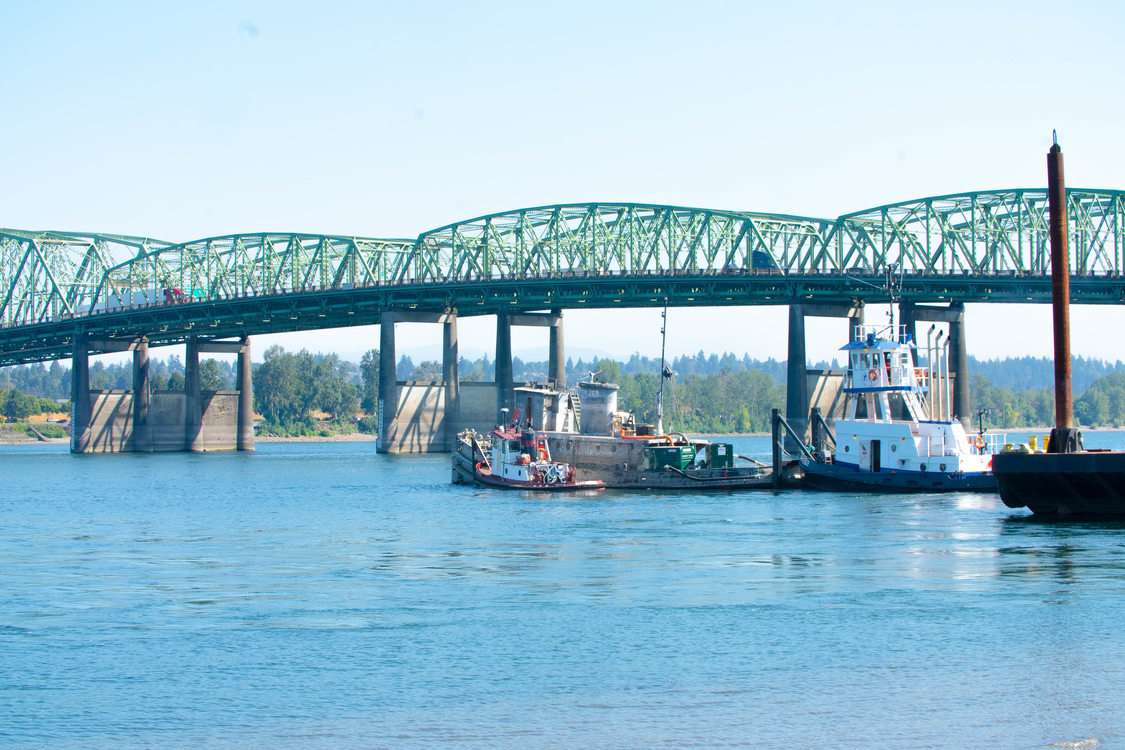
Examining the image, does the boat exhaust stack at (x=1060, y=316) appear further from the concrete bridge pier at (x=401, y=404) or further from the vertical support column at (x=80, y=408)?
the vertical support column at (x=80, y=408)

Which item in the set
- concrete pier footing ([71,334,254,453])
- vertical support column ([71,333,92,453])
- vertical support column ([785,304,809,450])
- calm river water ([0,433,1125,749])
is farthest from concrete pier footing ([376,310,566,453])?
calm river water ([0,433,1125,749])

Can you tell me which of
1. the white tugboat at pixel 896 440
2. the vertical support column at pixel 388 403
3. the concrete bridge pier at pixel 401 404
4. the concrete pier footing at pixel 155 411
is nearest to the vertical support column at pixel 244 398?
the concrete pier footing at pixel 155 411

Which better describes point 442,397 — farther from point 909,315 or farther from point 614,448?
point 614,448

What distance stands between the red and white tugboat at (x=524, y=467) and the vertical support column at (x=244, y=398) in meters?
99.6

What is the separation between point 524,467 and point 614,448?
561 centimetres

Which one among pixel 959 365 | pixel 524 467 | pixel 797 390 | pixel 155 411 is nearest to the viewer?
pixel 524 467

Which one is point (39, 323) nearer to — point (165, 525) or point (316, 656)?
point (165, 525)

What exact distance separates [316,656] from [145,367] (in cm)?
15161

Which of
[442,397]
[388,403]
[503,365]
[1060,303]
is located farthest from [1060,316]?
[442,397]

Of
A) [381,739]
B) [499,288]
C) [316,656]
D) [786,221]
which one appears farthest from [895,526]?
[786,221]

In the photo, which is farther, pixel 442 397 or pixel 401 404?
pixel 442 397

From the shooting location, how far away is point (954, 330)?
14125 cm

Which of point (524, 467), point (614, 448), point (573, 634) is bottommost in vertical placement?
point (573, 634)

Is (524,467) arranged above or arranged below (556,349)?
below
